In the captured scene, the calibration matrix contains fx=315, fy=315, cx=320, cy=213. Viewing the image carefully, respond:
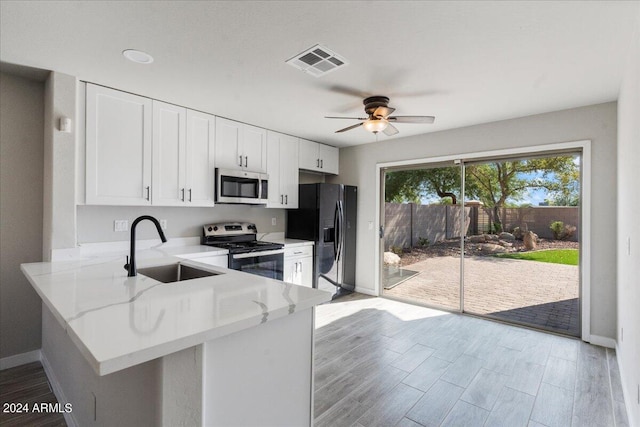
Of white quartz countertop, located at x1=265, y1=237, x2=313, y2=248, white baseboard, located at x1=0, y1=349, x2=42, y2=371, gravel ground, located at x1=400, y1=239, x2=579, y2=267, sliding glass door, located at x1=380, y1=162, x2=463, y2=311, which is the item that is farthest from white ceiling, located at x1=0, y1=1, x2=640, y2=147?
white baseboard, located at x1=0, y1=349, x2=42, y2=371

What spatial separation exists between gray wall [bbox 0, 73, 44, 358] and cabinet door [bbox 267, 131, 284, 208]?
227cm

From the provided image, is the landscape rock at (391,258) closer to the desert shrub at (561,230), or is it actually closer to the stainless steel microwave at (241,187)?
the desert shrub at (561,230)

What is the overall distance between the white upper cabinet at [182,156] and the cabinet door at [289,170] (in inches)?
41.3

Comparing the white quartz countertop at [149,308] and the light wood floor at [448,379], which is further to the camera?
the light wood floor at [448,379]

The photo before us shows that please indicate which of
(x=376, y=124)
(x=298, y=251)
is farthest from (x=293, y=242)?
(x=376, y=124)

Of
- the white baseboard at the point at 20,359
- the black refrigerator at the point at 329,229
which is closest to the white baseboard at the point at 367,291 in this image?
the black refrigerator at the point at 329,229

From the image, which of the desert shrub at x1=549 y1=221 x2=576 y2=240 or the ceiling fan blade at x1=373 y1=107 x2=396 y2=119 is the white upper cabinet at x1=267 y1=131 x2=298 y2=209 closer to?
the ceiling fan blade at x1=373 y1=107 x2=396 y2=119

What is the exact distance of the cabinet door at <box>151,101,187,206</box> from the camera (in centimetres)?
311

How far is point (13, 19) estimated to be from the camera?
5.97 ft

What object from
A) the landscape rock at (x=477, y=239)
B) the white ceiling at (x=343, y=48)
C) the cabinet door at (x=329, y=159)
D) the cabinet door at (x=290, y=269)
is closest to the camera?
the white ceiling at (x=343, y=48)

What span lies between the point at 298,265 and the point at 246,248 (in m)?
0.94

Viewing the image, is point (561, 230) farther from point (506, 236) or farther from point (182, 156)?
point (182, 156)

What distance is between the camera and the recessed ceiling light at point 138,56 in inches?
86.0

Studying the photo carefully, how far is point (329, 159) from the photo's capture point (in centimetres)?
512
